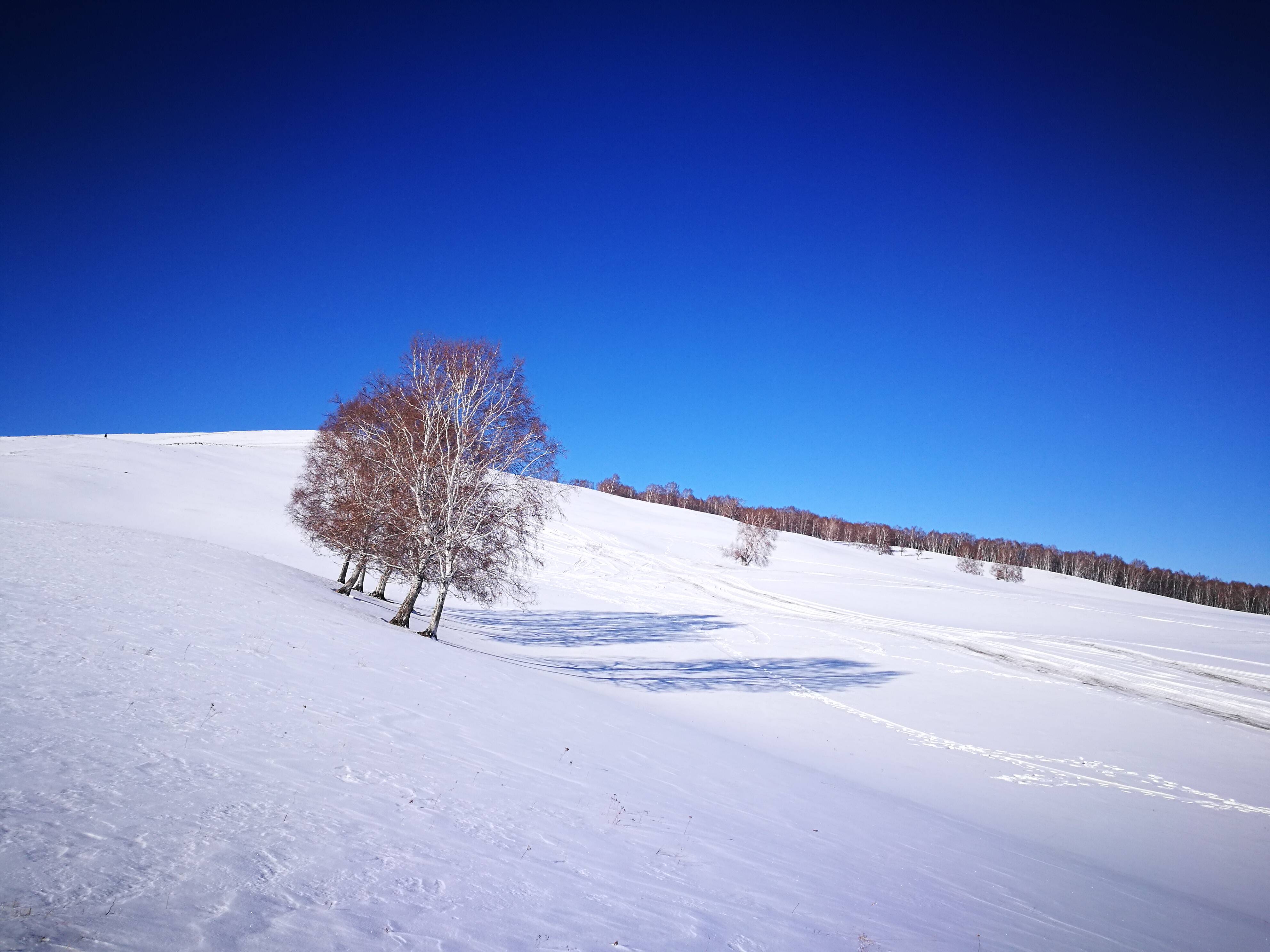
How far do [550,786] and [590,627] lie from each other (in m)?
24.0

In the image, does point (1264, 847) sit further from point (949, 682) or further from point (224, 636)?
point (224, 636)

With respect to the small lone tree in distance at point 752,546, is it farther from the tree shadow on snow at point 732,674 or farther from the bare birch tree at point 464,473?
the bare birch tree at point 464,473

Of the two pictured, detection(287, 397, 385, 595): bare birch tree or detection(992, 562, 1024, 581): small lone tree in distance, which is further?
Result: detection(992, 562, 1024, 581): small lone tree in distance

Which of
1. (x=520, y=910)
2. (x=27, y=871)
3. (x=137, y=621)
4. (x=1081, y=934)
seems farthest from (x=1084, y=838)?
(x=137, y=621)

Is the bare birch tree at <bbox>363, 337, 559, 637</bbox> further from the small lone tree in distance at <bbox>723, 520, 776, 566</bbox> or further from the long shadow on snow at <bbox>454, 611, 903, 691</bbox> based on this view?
the small lone tree in distance at <bbox>723, 520, 776, 566</bbox>

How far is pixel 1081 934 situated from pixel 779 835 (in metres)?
3.65

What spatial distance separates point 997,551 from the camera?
516ft

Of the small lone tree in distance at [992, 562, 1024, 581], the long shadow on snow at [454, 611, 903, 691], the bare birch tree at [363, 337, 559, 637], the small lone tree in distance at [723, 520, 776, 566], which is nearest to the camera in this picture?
the bare birch tree at [363, 337, 559, 637]

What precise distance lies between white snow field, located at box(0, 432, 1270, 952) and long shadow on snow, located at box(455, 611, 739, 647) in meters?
0.58

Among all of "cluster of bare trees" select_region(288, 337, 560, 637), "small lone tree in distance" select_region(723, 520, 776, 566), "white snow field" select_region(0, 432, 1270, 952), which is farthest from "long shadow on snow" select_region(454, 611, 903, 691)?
"small lone tree in distance" select_region(723, 520, 776, 566)

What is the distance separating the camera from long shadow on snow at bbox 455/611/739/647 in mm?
27562

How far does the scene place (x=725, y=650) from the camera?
28.9 meters

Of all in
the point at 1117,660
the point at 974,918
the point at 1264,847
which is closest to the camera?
the point at 974,918

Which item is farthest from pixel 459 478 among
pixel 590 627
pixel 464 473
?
pixel 590 627
